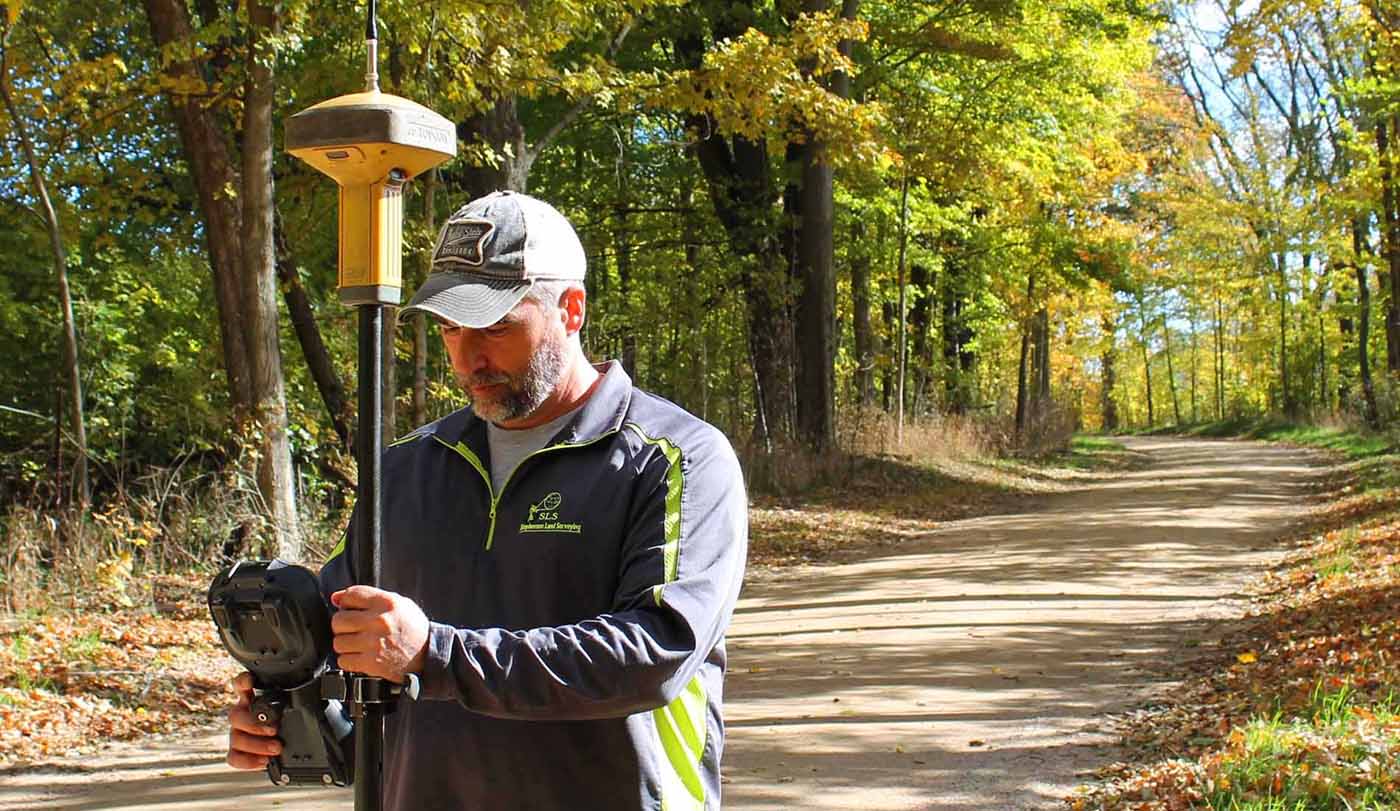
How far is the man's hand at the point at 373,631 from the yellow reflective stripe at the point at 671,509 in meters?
0.42

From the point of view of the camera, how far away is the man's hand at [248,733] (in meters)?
2.66

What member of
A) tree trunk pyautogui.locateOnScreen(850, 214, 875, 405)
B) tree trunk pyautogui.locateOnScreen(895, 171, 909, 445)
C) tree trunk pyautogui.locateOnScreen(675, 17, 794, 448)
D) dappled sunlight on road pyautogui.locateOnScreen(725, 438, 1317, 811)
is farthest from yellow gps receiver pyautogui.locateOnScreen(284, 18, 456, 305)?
tree trunk pyautogui.locateOnScreen(850, 214, 875, 405)

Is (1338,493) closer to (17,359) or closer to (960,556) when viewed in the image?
(960,556)

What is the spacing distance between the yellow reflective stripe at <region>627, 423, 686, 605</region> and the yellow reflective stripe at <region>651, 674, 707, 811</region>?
0.27 metres

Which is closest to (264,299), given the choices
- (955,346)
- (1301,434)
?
(955,346)

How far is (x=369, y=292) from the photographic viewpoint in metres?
2.40

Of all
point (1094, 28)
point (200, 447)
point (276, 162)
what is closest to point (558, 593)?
point (200, 447)

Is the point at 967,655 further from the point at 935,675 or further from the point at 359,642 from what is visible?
the point at 359,642

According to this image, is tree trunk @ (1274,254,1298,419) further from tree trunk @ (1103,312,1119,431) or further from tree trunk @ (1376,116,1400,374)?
tree trunk @ (1103,312,1119,431)

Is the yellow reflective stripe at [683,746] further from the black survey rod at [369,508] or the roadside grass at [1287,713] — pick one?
the roadside grass at [1287,713]

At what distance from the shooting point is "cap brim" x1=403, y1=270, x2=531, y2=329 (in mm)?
2598

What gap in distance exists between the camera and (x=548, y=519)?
2.71 meters

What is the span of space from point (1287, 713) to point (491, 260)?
5.93m

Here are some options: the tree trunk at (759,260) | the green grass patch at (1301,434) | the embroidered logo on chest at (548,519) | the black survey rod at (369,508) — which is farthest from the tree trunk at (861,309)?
the black survey rod at (369,508)
